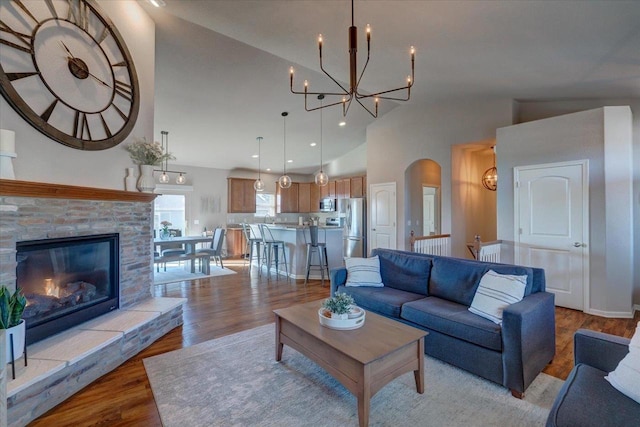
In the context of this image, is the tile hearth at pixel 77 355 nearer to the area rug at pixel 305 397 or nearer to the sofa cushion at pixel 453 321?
the area rug at pixel 305 397

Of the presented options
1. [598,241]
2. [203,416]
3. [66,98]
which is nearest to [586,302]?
[598,241]

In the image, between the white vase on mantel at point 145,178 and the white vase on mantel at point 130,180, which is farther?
the white vase on mantel at point 145,178

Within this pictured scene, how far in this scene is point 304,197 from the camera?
10172mm

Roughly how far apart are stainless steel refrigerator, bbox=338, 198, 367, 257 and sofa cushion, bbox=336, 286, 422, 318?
464cm

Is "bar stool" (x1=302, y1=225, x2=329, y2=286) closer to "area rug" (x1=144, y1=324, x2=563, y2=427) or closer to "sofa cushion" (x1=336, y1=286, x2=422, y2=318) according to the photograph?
"sofa cushion" (x1=336, y1=286, x2=422, y2=318)

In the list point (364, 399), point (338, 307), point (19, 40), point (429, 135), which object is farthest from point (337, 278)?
point (429, 135)

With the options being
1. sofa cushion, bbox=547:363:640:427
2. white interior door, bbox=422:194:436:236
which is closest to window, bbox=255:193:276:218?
white interior door, bbox=422:194:436:236

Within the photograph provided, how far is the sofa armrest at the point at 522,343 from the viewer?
2111mm

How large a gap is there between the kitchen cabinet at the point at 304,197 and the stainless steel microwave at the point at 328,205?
20.9 inches

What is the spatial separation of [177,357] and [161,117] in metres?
4.51

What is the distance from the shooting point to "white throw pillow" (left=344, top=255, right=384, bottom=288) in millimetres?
3527

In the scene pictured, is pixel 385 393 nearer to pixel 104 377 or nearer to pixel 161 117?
pixel 104 377

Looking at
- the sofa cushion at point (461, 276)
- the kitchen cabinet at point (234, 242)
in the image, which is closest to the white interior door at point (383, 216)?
the sofa cushion at point (461, 276)

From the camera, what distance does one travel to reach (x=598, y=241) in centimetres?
388
